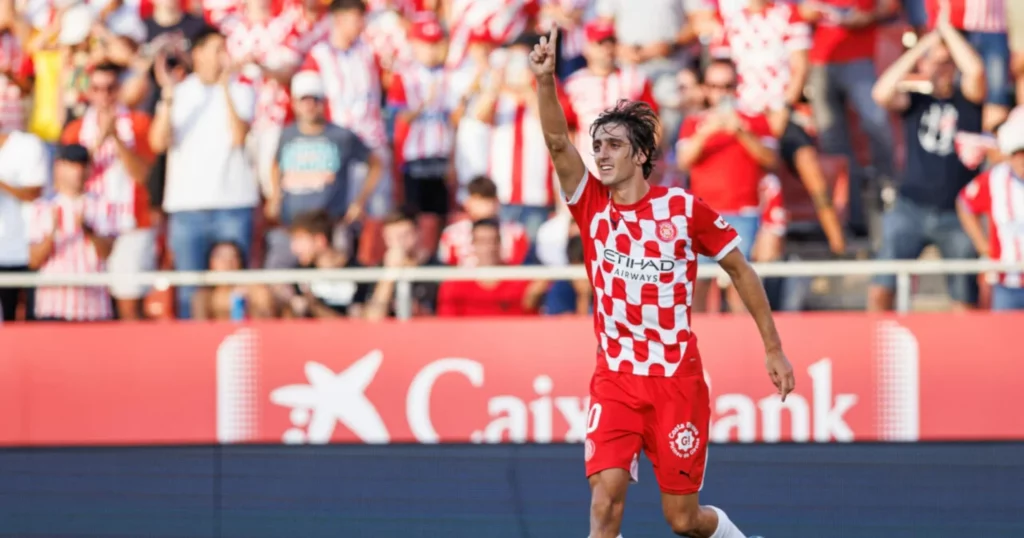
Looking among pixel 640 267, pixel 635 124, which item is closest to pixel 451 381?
pixel 640 267

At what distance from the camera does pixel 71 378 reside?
1018 centimetres

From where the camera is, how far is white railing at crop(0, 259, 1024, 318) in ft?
29.9

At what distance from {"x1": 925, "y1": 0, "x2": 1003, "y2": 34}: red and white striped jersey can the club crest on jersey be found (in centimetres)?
477

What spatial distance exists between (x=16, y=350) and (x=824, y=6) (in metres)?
5.77

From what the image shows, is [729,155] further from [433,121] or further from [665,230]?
[665,230]

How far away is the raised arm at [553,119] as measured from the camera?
535 centimetres

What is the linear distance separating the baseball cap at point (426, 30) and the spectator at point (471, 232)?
121 centimetres

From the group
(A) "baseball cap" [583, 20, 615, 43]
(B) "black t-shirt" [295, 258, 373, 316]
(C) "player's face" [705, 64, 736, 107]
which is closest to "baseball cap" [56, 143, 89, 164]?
(B) "black t-shirt" [295, 258, 373, 316]

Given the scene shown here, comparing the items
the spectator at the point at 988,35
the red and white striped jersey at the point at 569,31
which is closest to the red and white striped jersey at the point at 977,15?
the spectator at the point at 988,35

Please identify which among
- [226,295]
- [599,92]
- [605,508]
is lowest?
[605,508]

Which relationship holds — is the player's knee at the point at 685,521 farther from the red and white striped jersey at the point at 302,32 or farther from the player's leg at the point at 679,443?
the red and white striped jersey at the point at 302,32

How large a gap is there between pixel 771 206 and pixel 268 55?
12.0ft

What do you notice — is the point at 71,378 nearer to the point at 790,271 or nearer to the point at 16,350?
the point at 16,350

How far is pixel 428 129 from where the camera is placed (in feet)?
34.1
